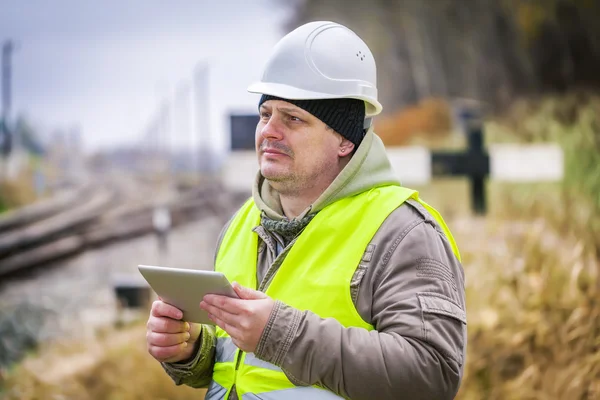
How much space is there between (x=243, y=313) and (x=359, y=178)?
0.49 meters

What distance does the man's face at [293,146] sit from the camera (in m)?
1.97

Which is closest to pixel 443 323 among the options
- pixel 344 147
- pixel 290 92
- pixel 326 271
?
pixel 326 271

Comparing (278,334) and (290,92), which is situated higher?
(290,92)

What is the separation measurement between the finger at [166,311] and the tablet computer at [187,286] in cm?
1

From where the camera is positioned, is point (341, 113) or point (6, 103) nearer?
point (341, 113)

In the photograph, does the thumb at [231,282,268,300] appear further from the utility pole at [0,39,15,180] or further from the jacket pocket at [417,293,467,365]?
the utility pole at [0,39,15,180]

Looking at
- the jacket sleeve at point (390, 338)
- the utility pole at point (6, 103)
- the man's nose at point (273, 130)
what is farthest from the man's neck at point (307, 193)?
the utility pole at point (6, 103)

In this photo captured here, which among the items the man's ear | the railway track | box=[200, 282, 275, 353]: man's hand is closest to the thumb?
box=[200, 282, 275, 353]: man's hand

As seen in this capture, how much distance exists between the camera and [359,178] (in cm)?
197

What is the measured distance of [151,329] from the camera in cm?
200

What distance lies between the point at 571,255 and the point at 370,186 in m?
2.99

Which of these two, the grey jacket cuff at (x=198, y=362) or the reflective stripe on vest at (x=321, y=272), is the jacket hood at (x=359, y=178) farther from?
the grey jacket cuff at (x=198, y=362)

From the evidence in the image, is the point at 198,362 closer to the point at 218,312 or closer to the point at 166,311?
the point at 166,311

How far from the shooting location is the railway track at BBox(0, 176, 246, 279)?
5.05 metres
